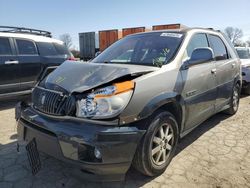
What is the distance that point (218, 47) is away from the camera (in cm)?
462

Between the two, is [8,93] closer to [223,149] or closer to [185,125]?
[185,125]

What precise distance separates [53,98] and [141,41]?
180 centimetres

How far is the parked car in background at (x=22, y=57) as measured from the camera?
5.84m

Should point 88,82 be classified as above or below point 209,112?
above

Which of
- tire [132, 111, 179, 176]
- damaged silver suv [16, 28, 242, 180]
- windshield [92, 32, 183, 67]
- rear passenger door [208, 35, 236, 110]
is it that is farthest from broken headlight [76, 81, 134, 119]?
rear passenger door [208, 35, 236, 110]

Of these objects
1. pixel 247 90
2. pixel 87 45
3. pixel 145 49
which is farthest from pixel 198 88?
pixel 87 45

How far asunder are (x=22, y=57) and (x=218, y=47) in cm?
448

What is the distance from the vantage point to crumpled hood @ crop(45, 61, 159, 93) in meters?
2.57

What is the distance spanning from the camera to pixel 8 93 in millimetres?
5887

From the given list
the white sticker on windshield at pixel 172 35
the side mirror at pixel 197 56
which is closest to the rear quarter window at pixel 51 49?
the white sticker on windshield at pixel 172 35

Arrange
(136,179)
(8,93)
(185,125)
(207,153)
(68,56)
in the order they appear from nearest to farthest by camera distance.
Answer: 1. (136,179)
2. (185,125)
3. (207,153)
4. (8,93)
5. (68,56)

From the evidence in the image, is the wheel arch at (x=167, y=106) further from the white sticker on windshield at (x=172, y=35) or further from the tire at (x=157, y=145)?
the white sticker on windshield at (x=172, y=35)

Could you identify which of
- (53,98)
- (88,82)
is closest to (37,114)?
(53,98)

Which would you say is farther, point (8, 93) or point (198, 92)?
point (8, 93)
